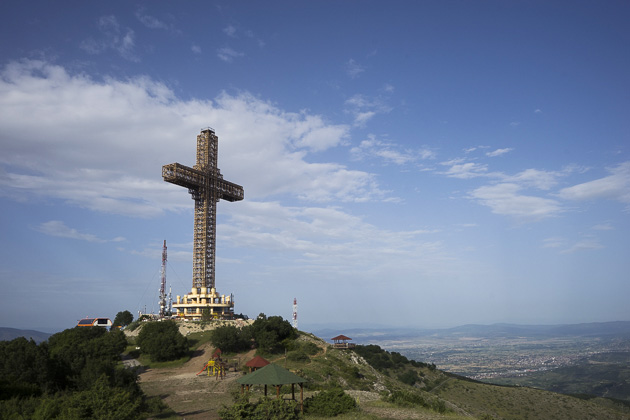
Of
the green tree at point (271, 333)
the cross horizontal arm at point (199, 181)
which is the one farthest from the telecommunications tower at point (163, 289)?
the green tree at point (271, 333)

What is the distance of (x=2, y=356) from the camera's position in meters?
29.3

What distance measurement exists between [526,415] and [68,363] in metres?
52.0

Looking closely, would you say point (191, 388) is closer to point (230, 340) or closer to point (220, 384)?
point (220, 384)

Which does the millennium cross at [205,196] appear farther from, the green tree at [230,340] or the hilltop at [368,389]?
the green tree at [230,340]

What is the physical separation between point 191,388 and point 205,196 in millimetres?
37837

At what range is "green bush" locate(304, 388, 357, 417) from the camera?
23.6m

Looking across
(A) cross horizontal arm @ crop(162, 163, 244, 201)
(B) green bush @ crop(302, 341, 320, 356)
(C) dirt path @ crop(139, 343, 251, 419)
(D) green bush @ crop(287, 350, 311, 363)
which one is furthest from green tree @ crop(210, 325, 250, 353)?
(A) cross horizontal arm @ crop(162, 163, 244, 201)

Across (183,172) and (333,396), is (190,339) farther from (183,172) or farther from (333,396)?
(333,396)

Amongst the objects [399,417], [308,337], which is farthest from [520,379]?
[399,417]

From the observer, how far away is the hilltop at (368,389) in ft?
91.0

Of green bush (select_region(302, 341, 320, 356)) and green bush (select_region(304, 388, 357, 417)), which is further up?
green bush (select_region(302, 341, 320, 356))

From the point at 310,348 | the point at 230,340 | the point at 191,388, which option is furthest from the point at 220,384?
the point at 310,348

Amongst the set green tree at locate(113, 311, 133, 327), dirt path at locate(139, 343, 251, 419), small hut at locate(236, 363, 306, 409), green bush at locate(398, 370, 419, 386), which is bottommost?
green bush at locate(398, 370, 419, 386)

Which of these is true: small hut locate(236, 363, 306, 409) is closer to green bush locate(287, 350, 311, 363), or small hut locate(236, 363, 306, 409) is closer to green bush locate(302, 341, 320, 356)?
green bush locate(287, 350, 311, 363)
